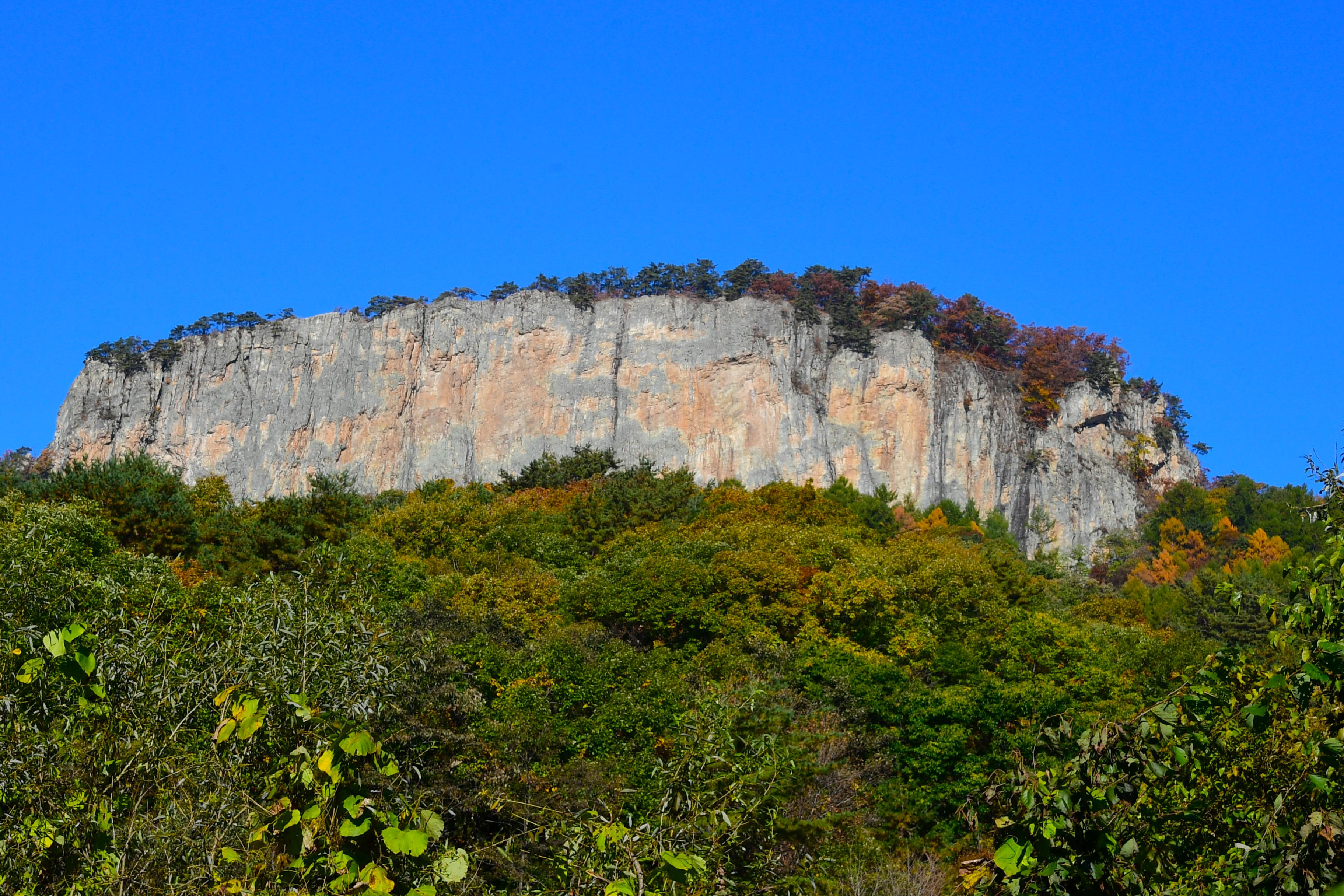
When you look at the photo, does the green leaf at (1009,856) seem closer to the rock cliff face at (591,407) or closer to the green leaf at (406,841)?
the green leaf at (406,841)

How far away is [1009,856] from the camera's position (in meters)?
4.71

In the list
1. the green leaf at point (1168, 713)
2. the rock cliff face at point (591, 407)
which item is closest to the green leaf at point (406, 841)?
the green leaf at point (1168, 713)

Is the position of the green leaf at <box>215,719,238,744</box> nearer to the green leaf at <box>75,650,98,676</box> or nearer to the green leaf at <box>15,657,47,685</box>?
the green leaf at <box>75,650,98,676</box>

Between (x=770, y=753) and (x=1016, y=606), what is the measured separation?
34.1 m

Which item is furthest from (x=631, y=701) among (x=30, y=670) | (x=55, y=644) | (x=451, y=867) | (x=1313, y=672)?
(x=1313, y=672)

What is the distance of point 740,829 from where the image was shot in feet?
22.8

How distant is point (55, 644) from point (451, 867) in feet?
5.80

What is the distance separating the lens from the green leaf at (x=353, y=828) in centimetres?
486

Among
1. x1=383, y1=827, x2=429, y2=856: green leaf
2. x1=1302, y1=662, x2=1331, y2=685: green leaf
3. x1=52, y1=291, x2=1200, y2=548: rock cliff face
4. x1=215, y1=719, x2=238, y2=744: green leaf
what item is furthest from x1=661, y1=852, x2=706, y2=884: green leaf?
x1=52, y1=291, x2=1200, y2=548: rock cliff face

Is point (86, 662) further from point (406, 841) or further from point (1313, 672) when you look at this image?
point (1313, 672)

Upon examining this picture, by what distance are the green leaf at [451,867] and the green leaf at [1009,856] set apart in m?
2.03

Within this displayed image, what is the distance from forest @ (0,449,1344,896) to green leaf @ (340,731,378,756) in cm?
3

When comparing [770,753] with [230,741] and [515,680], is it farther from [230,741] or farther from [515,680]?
[515,680]

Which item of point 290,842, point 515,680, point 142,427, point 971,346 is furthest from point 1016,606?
point 142,427
